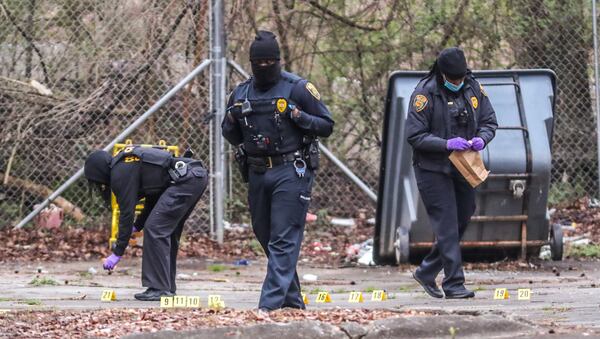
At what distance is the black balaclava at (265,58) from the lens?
766 cm

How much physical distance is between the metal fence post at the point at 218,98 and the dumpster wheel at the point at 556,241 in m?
3.63

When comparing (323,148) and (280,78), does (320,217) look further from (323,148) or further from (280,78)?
(280,78)

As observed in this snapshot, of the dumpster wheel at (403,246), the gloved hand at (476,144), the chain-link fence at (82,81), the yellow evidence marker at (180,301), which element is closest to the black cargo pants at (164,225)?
the yellow evidence marker at (180,301)

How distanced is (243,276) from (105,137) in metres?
2.61

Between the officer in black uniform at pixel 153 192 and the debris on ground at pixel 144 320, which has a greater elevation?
the officer in black uniform at pixel 153 192

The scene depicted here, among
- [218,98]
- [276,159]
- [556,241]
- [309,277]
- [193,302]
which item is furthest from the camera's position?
[218,98]

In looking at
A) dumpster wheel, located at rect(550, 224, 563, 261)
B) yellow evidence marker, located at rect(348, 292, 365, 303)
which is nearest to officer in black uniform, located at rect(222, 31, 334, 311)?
yellow evidence marker, located at rect(348, 292, 365, 303)

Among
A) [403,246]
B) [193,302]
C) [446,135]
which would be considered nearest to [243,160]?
[193,302]

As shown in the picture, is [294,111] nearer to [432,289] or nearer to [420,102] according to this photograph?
[420,102]

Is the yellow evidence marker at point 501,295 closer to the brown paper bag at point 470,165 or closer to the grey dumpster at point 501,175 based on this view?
the brown paper bag at point 470,165

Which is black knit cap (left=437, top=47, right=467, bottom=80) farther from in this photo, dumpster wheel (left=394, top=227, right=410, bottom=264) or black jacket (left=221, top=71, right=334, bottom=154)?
dumpster wheel (left=394, top=227, right=410, bottom=264)

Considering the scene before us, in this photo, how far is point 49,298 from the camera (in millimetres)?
9336

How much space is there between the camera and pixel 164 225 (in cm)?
910

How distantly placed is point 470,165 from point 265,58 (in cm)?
183
